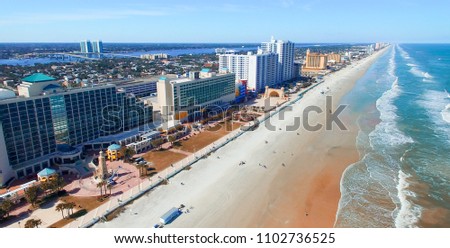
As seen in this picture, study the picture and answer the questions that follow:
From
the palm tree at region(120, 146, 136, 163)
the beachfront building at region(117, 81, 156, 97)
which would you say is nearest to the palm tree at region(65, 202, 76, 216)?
the palm tree at region(120, 146, 136, 163)

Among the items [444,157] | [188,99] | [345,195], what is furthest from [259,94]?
[345,195]

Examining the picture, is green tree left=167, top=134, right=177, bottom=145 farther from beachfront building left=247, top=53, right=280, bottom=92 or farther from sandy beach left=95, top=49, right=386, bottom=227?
beachfront building left=247, top=53, right=280, bottom=92

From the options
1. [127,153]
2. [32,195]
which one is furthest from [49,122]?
[32,195]

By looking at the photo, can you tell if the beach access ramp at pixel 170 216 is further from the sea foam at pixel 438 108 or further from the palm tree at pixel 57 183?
the sea foam at pixel 438 108

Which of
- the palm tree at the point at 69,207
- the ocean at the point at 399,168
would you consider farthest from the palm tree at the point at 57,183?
the ocean at the point at 399,168

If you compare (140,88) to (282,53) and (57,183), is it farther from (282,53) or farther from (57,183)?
(282,53)

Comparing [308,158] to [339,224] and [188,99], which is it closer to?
[339,224]
